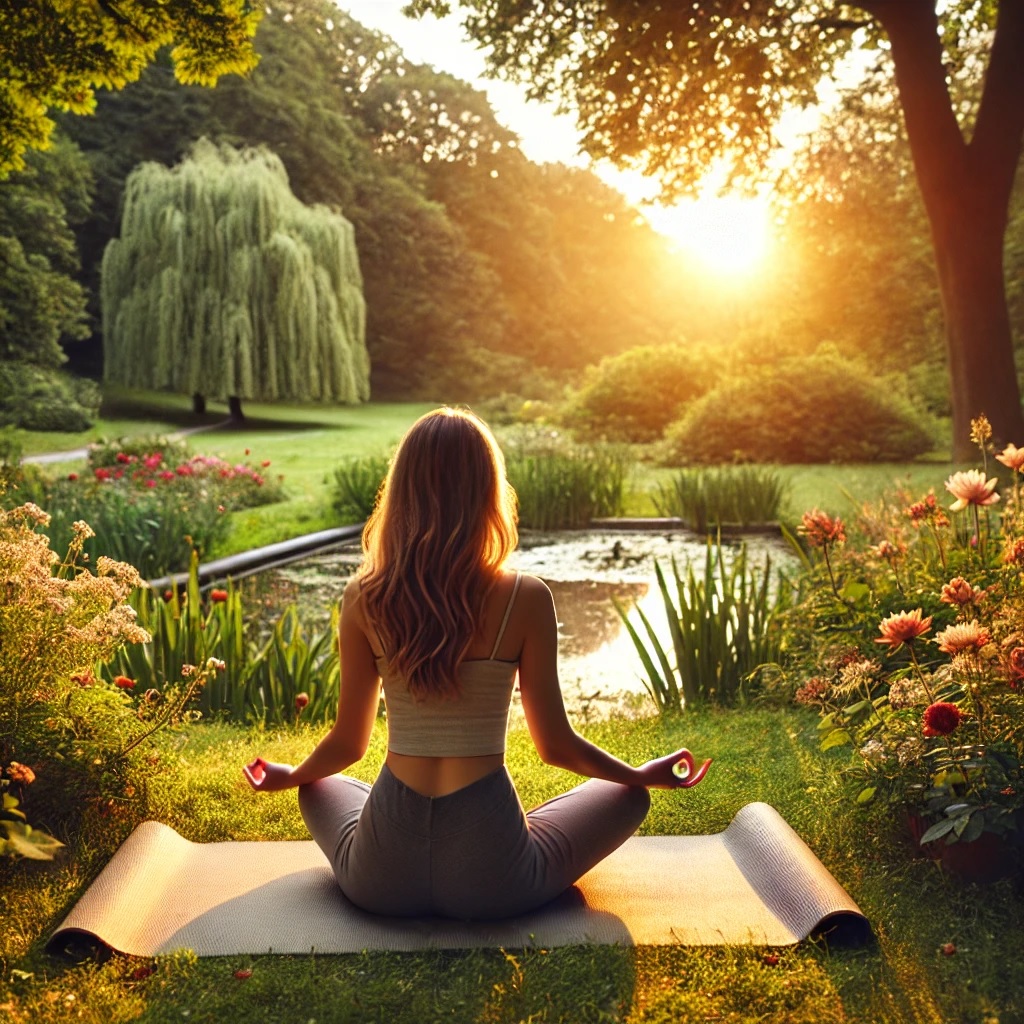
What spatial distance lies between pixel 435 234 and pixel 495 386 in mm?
5645

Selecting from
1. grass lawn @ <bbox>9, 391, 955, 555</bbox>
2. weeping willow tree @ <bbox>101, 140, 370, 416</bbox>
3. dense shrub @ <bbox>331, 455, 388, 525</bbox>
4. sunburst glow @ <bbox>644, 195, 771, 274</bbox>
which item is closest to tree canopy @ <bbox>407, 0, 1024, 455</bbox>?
sunburst glow @ <bbox>644, 195, 771, 274</bbox>

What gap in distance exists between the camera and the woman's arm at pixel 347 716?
2781mm

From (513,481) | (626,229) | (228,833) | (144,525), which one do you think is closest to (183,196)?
(513,481)

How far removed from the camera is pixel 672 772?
2787 mm

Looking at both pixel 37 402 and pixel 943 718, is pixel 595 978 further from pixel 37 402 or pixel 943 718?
pixel 37 402

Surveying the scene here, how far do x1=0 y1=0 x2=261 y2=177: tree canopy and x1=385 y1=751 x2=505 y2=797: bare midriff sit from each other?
5.68 metres

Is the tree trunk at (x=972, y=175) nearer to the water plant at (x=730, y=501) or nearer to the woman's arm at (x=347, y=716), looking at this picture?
the water plant at (x=730, y=501)

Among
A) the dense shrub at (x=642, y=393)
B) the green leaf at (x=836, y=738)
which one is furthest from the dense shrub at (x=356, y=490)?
the dense shrub at (x=642, y=393)

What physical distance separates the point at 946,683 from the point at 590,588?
5.94 m

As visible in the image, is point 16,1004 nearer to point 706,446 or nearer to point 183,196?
point 706,446

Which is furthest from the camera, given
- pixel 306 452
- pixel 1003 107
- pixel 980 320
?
pixel 306 452

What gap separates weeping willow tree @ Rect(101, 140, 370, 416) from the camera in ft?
80.4

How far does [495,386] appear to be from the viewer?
41.9 m

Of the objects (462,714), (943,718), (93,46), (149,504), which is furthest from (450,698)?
(149,504)
